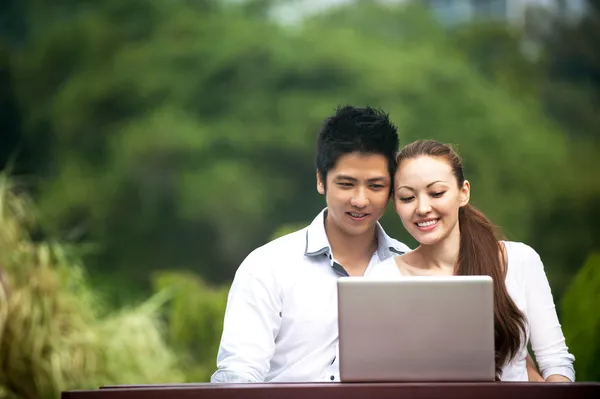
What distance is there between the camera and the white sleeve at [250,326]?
2846mm

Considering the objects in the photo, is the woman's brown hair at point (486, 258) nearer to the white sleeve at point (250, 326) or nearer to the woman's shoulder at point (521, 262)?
the woman's shoulder at point (521, 262)

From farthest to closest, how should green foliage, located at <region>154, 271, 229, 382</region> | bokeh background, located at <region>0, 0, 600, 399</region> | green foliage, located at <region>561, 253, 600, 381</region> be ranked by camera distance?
1. bokeh background, located at <region>0, 0, 600, 399</region>
2. green foliage, located at <region>154, 271, 229, 382</region>
3. green foliage, located at <region>561, 253, 600, 381</region>

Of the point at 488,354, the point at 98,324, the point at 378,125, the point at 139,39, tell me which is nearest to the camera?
the point at 488,354

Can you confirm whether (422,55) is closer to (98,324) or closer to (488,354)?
(98,324)

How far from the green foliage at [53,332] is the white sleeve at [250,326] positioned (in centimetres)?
272

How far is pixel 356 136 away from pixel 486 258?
0.55 m

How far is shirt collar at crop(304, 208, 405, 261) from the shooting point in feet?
10.0

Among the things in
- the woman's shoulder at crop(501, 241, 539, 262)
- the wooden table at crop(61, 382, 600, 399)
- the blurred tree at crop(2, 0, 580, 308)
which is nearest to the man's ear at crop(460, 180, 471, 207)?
the woman's shoulder at crop(501, 241, 539, 262)

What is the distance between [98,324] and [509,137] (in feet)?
13.5

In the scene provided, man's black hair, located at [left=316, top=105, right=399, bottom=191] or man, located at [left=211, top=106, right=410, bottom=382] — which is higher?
man's black hair, located at [left=316, top=105, right=399, bottom=191]

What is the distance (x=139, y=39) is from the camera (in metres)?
9.00

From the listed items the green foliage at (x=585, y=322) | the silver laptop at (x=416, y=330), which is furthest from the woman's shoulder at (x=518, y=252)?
the green foliage at (x=585, y=322)

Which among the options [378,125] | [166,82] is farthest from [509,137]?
[378,125]

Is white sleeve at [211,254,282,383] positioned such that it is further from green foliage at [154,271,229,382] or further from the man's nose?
green foliage at [154,271,229,382]
